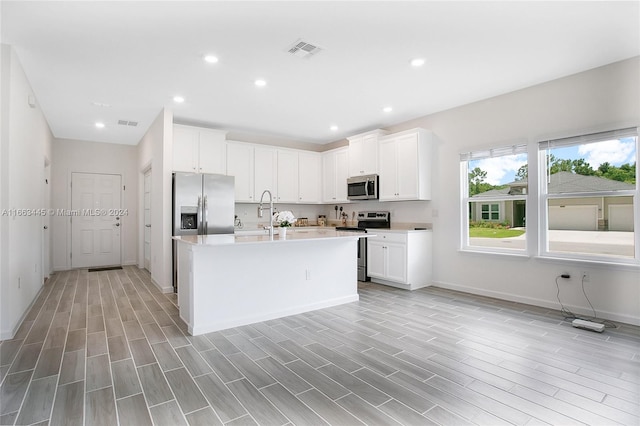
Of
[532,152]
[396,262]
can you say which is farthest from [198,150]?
[532,152]

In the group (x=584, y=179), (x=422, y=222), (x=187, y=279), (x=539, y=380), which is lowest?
(x=539, y=380)

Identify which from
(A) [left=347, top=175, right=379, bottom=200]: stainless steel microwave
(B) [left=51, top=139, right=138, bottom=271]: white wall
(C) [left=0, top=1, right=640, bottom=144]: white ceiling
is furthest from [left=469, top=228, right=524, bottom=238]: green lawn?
(B) [left=51, top=139, right=138, bottom=271]: white wall

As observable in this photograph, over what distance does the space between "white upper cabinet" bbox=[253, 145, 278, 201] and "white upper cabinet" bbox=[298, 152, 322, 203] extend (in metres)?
0.58

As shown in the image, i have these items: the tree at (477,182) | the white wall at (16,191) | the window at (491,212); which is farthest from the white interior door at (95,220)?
the window at (491,212)

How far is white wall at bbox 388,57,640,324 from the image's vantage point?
3408mm

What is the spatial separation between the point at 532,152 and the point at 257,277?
3.63m

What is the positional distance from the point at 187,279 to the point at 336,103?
3009 mm

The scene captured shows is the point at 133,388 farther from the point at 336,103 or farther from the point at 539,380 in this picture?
the point at 336,103

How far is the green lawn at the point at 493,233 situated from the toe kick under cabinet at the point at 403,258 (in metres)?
0.65

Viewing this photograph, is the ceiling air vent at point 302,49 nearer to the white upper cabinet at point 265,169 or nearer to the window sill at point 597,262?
the white upper cabinet at point 265,169

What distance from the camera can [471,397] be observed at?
2.07 meters

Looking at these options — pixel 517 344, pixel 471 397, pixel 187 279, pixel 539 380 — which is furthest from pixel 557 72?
pixel 187 279

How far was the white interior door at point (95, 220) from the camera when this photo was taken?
683 cm

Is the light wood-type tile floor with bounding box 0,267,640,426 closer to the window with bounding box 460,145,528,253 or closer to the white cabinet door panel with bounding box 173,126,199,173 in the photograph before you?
the window with bounding box 460,145,528,253
